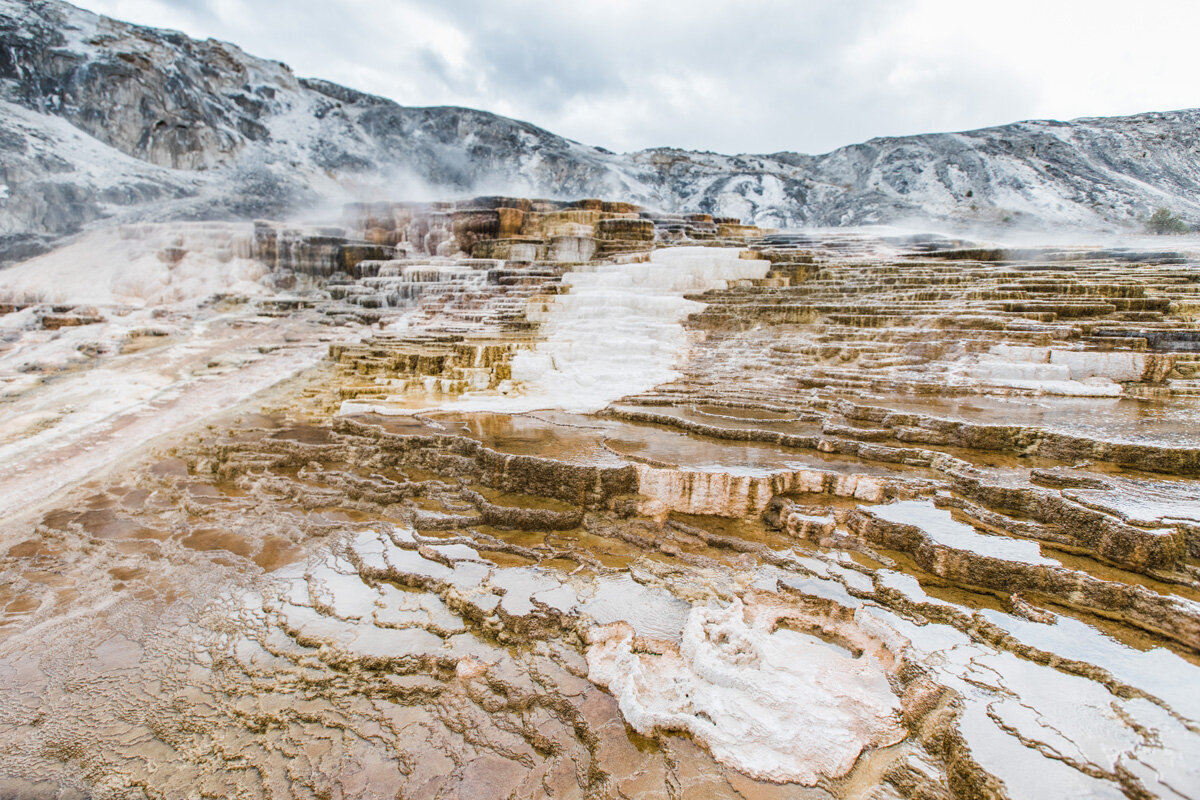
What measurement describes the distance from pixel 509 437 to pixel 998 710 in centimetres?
424

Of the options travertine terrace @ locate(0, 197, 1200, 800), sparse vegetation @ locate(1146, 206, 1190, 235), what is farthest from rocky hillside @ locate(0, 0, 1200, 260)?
travertine terrace @ locate(0, 197, 1200, 800)

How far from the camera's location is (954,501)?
3.93 m

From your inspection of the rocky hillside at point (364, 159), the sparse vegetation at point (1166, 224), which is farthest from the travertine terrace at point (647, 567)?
the sparse vegetation at point (1166, 224)

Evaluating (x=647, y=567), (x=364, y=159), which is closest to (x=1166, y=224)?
(x=647, y=567)

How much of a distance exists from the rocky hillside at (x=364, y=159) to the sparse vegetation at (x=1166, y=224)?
4.00ft

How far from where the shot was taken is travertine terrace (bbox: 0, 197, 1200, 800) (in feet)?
7.92

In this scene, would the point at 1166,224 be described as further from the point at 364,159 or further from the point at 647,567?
the point at 364,159

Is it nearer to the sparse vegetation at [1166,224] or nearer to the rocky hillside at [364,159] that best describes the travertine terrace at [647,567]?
the rocky hillside at [364,159]

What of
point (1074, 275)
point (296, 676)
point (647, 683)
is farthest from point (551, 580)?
point (1074, 275)

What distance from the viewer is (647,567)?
12.6 feet

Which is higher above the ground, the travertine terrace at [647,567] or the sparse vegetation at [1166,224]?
the sparse vegetation at [1166,224]

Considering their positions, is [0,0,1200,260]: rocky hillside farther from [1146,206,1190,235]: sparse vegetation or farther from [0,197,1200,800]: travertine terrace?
[0,197,1200,800]: travertine terrace

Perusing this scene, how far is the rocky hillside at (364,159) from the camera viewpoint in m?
16.7

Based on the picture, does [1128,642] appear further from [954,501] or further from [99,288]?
[99,288]
